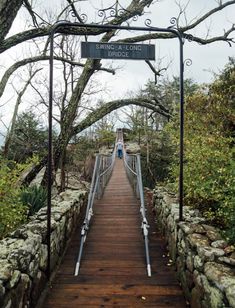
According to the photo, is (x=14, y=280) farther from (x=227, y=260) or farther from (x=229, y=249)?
(x=229, y=249)

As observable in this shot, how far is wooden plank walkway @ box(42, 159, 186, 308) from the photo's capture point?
3.02 metres

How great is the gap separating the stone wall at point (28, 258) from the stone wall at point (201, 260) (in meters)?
1.39

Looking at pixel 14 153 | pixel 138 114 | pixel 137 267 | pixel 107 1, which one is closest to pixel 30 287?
pixel 137 267

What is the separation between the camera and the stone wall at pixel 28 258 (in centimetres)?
229

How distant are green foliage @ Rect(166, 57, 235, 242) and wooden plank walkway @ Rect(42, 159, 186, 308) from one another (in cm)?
83

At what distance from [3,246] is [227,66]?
22.8ft

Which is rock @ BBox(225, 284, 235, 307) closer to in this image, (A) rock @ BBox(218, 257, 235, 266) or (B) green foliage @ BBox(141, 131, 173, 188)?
(A) rock @ BBox(218, 257, 235, 266)

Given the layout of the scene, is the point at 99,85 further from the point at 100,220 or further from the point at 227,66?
the point at 100,220

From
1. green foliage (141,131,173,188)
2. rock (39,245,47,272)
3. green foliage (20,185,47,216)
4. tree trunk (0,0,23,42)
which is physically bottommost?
rock (39,245,47,272)

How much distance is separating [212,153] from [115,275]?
7.34ft

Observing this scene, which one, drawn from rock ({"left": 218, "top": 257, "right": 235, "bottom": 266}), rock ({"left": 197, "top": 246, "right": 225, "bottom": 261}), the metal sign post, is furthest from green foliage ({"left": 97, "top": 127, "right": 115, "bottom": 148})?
rock ({"left": 218, "top": 257, "right": 235, "bottom": 266})

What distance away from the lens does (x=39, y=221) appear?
368cm

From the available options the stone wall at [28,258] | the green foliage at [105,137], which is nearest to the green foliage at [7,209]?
the stone wall at [28,258]

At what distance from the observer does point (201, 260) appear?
105 inches
